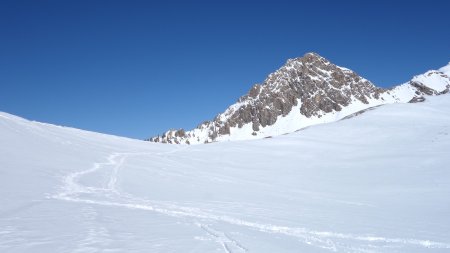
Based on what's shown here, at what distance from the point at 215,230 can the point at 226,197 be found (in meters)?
6.48

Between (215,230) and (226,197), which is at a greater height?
(226,197)

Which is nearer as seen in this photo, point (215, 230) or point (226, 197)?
point (215, 230)

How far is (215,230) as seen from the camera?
10.0 meters

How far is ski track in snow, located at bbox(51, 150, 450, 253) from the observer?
8.97 m

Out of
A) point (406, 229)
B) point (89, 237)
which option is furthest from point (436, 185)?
point (89, 237)

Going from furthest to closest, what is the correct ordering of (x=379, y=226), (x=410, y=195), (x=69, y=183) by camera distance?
(x=410, y=195) < (x=69, y=183) < (x=379, y=226)

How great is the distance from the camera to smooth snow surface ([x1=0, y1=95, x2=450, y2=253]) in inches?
355

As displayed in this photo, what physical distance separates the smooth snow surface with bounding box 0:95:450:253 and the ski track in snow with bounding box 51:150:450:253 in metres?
0.03

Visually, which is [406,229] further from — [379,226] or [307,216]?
[307,216]

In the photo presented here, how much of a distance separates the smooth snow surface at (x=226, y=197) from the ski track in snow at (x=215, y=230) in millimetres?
32

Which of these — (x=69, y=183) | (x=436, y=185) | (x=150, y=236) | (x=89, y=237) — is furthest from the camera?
(x=436, y=185)

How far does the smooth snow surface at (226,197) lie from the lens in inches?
355

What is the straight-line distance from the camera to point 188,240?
8883 mm

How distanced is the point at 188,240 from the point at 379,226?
593 cm
